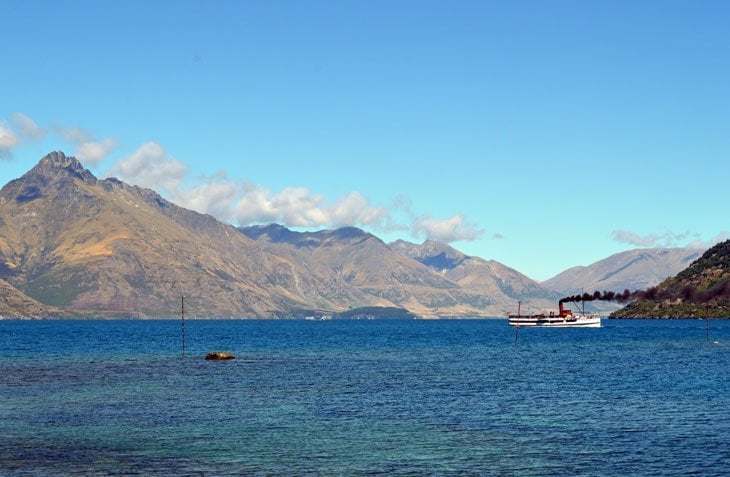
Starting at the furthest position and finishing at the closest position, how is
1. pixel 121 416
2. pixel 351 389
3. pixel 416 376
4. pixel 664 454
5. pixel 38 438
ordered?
pixel 416 376 → pixel 351 389 → pixel 121 416 → pixel 38 438 → pixel 664 454

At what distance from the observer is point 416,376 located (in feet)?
452

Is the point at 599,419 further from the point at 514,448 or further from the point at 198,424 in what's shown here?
the point at 198,424

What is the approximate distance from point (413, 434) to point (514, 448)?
35.1ft

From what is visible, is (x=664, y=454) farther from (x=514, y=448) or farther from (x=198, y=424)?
(x=198, y=424)

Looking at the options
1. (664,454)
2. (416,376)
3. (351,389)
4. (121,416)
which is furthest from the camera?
(416,376)

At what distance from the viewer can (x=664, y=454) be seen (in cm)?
6656

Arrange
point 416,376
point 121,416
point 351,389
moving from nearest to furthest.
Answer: point 121,416 < point 351,389 < point 416,376

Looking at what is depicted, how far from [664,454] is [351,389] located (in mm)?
55717

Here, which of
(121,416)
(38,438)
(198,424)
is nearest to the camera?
(38,438)

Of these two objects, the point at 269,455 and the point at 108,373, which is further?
the point at 108,373

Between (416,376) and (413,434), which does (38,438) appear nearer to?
(413,434)

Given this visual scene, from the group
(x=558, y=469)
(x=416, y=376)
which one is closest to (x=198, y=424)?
(x=558, y=469)

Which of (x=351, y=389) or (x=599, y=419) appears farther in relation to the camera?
(x=351, y=389)

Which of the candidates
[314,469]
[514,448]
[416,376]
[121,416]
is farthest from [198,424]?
[416,376]
